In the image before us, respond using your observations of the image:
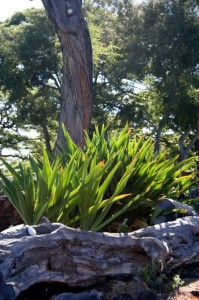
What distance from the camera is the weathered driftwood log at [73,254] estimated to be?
10.3 ft

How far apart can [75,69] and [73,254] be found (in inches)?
229

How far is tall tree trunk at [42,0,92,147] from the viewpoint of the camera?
8820 mm

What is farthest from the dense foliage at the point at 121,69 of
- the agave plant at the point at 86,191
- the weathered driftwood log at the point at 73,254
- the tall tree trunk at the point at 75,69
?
the weathered driftwood log at the point at 73,254

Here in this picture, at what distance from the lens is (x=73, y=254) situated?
3414 millimetres

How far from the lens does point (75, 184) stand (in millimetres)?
4379

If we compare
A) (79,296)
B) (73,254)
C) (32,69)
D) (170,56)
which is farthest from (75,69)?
(32,69)

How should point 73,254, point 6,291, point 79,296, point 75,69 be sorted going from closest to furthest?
point 6,291, point 79,296, point 73,254, point 75,69

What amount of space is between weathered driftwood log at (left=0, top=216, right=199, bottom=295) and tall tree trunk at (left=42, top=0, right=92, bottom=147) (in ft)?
16.5

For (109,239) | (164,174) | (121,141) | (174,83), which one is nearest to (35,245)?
(109,239)

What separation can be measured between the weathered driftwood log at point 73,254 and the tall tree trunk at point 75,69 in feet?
16.5

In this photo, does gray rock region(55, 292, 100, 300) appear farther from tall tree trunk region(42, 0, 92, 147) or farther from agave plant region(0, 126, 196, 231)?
tall tree trunk region(42, 0, 92, 147)

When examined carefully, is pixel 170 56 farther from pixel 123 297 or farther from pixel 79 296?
pixel 79 296

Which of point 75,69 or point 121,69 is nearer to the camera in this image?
point 75,69

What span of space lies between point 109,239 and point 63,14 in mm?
6203
